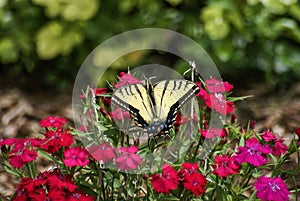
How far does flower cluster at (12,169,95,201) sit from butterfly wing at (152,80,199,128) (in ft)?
0.99

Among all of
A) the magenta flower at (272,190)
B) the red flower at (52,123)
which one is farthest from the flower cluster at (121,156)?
the magenta flower at (272,190)

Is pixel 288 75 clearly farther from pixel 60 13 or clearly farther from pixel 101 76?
pixel 60 13

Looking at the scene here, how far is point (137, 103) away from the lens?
1649 millimetres

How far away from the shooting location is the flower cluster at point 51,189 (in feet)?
5.52

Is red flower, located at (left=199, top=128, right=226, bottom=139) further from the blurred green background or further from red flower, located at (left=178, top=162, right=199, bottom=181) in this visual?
the blurred green background

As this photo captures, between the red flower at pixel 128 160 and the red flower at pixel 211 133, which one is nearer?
the red flower at pixel 128 160

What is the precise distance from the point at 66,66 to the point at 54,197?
80.9 inches

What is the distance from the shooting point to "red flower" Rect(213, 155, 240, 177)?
1.70 m

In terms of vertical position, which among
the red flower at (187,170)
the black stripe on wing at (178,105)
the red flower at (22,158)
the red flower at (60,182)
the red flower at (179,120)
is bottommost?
the red flower at (187,170)

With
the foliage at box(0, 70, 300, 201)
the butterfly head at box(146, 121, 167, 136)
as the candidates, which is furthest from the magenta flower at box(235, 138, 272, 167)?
the butterfly head at box(146, 121, 167, 136)

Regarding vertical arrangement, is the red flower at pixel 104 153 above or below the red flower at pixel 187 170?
above

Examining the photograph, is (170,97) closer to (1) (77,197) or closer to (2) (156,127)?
(2) (156,127)

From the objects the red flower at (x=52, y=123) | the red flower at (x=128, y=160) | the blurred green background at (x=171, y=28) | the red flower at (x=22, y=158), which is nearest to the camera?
the red flower at (x=128, y=160)

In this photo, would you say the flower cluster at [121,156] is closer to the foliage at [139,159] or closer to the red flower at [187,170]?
the foliage at [139,159]
